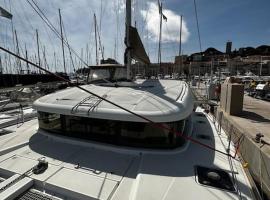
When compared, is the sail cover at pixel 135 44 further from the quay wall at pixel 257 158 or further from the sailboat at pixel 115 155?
the quay wall at pixel 257 158

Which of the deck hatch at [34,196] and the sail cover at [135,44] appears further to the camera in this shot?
the sail cover at [135,44]

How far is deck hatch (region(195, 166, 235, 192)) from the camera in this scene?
2.58 m

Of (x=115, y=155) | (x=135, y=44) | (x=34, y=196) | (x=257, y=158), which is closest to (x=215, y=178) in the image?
(x=115, y=155)

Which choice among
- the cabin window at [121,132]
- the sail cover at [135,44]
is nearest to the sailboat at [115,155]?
the cabin window at [121,132]

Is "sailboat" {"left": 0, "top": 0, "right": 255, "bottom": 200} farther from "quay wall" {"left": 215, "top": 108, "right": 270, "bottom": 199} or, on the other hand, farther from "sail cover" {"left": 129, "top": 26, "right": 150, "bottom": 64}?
"sail cover" {"left": 129, "top": 26, "right": 150, "bottom": 64}

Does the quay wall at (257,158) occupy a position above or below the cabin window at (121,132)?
below

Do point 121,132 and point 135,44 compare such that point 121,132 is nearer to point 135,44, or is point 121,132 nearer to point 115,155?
point 115,155

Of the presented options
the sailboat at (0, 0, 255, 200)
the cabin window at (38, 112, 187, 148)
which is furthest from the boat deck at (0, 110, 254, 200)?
the cabin window at (38, 112, 187, 148)

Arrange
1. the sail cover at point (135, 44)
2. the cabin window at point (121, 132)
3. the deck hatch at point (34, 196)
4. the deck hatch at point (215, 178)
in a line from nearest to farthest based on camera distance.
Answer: the deck hatch at point (34, 196)
the deck hatch at point (215, 178)
the cabin window at point (121, 132)
the sail cover at point (135, 44)

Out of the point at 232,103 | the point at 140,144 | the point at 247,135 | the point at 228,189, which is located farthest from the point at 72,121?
the point at 232,103

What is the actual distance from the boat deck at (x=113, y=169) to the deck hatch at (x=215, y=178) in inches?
2.8

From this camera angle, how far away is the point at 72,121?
374 cm

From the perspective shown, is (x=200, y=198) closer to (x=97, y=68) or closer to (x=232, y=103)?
(x=97, y=68)

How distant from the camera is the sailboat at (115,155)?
2.51m
